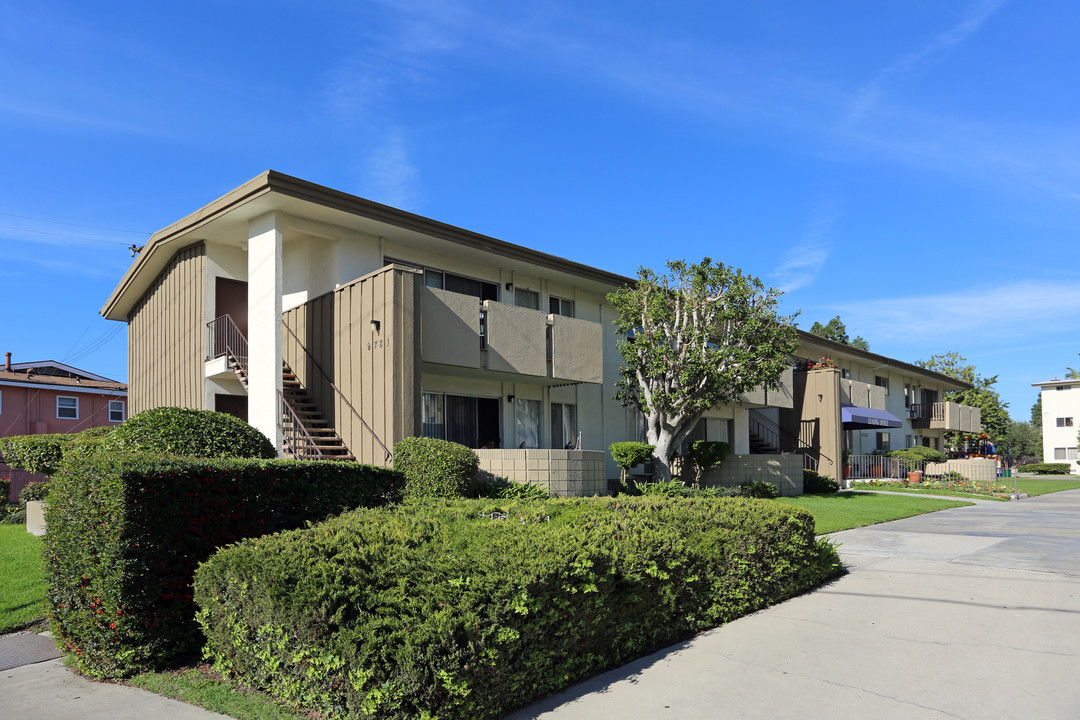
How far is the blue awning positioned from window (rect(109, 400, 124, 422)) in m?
29.5

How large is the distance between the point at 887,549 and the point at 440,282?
1052 centimetres

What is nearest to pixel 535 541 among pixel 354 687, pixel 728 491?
pixel 354 687

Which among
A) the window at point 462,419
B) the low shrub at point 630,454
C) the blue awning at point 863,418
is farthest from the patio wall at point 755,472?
the blue awning at point 863,418

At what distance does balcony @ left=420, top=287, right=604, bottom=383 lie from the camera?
50.4ft

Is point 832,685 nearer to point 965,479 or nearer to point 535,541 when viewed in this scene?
point 535,541

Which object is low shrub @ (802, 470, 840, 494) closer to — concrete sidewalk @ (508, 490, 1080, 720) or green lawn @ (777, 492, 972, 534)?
green lawn @ (777, 492, 972, 534)

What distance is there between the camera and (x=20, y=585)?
8359mm

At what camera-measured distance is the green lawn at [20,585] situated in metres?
7.39

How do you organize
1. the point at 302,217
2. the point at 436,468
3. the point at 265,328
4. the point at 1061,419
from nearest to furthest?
the point at 436,468
the point at 265,328
the point at 302,217
the point at 1061,419

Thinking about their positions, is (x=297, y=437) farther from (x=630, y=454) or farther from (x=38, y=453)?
(x=630, y=454)

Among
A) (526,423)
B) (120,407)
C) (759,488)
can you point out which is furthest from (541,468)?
(120,407)

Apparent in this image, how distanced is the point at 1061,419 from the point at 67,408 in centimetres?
7197

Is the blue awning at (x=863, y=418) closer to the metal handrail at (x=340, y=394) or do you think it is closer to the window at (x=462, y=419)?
the window at (x=462, y=419)

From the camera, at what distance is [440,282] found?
704 inches
